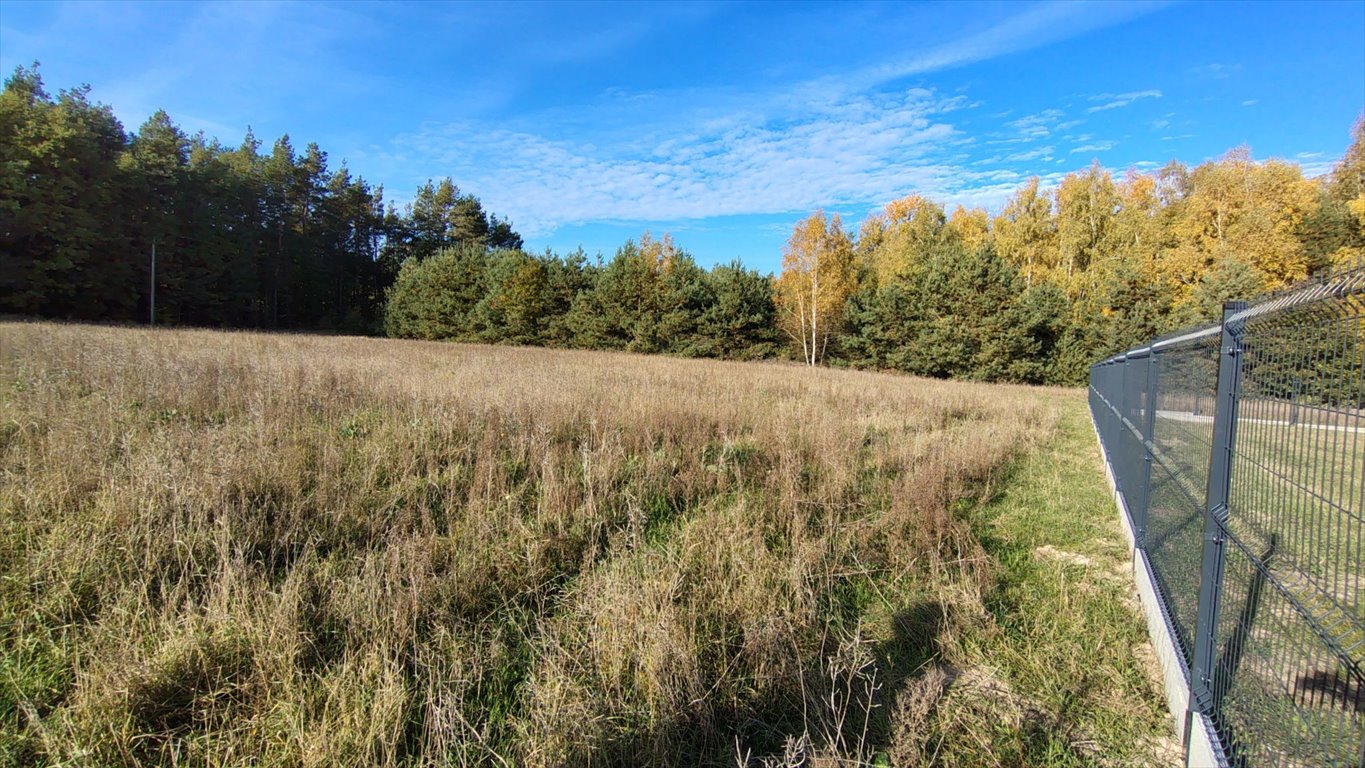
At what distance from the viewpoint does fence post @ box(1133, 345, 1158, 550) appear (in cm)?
363

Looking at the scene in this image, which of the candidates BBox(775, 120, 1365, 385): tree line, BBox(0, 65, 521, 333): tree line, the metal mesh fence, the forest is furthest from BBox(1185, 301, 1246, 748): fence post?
BBox(0, 65, 521, 333): tree line

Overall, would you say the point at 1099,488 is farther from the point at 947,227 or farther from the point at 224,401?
the point at 947,227

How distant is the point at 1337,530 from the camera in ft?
4.65

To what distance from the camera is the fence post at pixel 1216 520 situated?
2064mm

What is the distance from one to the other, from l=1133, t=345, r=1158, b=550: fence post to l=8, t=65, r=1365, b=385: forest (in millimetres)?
23582

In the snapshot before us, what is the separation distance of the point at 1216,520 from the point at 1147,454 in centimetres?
194

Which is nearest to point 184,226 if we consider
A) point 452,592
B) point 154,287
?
point 154,287

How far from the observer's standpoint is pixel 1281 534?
1.75 metres

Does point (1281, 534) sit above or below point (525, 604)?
above

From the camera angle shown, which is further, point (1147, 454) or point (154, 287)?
point (154, 287)

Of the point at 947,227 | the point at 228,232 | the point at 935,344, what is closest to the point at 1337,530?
the point at 935,344

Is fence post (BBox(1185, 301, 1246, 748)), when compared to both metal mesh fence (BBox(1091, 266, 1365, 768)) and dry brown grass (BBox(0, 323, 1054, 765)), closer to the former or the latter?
metal mesh fence (BBox(1091, 266, 1365, 768))

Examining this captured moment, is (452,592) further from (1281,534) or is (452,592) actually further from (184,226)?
(184,226)

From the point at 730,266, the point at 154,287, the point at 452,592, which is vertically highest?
the point at 730,266
